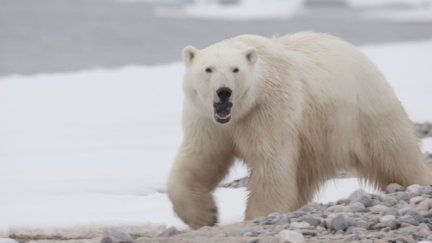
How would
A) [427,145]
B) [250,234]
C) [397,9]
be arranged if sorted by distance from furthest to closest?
[397,9], [427,145], [250,234]

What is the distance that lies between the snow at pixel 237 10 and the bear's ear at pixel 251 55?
19.3 m

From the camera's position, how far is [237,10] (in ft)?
88.1

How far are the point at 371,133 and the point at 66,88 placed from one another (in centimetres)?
707

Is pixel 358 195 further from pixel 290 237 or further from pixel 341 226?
pixel 290 237

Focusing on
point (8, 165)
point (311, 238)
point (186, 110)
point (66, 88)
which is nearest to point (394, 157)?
point (186, 110)

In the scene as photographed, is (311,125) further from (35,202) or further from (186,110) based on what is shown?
(35,202)

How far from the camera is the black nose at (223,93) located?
489 centimetres

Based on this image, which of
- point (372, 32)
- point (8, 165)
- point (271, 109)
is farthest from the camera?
point (372, 32)

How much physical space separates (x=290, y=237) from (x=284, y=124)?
1.39 meters

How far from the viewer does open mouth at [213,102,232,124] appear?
4914 mm

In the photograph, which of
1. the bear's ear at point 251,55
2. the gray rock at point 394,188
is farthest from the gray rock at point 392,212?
the bear's ear at point 251,55

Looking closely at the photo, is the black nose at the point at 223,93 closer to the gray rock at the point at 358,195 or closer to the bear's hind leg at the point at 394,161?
the gray rock at the point at 358,195

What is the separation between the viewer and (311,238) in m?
4.08

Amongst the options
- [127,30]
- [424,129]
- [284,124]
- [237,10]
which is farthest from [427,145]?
[237,10]
